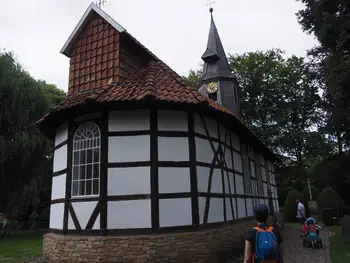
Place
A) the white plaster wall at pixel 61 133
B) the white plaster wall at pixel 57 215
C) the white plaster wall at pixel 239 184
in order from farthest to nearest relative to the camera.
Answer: the white plaster wall at pixel 239 184
the white plaster wall at pixel 61 133
the white plaster wall at pixel 57 215

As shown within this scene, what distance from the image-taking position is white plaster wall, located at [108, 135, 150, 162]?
8461 millimetres

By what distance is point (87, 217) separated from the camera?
27.4 ft

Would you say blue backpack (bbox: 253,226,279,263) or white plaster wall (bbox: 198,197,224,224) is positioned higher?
white plaster wall (bbox: 198,197,224,224)

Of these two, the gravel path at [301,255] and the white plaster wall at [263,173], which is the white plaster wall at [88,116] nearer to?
the gravel path at [301,255]

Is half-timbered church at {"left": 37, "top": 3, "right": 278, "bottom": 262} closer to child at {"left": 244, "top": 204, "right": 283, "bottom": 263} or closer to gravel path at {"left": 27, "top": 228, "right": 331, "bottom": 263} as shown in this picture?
gravel path at {"left": 27, "top": 228, "right": 331, "bottom": 263}

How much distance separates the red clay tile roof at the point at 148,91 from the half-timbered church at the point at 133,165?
0.03 m

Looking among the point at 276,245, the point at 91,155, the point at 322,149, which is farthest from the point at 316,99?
the point at 276,245

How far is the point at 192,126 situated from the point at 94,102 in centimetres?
281

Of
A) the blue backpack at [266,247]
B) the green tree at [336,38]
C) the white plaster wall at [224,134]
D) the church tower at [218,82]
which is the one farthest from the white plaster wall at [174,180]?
the church tower at [218,82]

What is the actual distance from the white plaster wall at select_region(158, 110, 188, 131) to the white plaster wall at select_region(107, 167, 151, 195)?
4.26 feet

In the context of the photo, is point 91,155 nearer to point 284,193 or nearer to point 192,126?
point 192,126

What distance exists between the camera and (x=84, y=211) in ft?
27.7

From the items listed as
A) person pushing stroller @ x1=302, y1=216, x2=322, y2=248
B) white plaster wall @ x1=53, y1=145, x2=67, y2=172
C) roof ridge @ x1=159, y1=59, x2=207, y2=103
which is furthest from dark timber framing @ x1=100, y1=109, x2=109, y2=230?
person pushing stroller @ x1=302, y1=216, x2=322, y2=248

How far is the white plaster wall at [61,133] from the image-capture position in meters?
9.77
